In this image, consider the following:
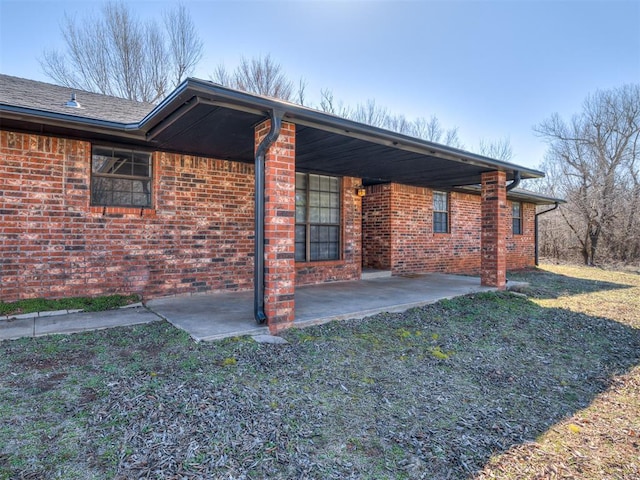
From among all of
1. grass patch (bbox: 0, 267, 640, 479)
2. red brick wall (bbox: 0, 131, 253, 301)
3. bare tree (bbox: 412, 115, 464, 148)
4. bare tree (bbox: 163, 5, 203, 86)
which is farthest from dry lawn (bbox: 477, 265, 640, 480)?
bare tree (bbox: 412, 115, 464, 148)

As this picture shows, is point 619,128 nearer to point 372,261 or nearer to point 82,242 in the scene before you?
point 372,261

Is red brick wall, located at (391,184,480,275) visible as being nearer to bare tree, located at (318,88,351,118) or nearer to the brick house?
the brick house

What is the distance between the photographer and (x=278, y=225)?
13.4ft

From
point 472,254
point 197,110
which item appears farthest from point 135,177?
point 472,254

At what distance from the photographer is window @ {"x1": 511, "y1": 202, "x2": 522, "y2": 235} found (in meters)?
12.7

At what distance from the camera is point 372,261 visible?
9.59 meters

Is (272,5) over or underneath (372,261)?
over

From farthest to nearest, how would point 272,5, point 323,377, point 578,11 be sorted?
point 272,5, point 578,11, point 323,377

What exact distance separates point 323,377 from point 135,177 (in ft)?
13.9

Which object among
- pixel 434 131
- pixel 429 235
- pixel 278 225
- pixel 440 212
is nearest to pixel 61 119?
pixel 278 225

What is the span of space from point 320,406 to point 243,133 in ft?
11.4

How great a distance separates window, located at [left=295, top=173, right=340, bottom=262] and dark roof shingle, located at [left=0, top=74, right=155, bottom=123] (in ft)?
10.6

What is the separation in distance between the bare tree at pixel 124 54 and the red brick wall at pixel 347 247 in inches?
414

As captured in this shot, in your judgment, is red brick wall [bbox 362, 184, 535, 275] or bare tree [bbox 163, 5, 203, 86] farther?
bare tree [bbox 163, 5, 203, 86]
